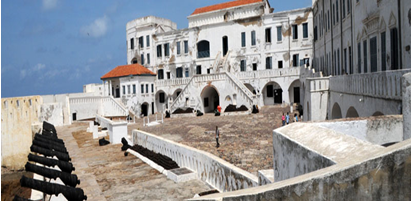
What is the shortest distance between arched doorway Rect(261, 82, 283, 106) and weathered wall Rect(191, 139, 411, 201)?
129 ft

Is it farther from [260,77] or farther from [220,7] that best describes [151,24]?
[260,77]

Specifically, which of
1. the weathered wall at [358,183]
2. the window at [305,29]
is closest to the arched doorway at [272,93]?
the window at [305,29]

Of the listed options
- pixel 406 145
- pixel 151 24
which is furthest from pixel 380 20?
pixel 151 24

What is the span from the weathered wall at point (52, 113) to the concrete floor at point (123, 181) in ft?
61.4

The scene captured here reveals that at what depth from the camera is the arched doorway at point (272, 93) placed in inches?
1670

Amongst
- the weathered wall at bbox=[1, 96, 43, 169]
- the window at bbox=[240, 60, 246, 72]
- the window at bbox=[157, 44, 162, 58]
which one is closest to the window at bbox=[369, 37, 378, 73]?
the window at bbox=[240, 60, 246, 72]

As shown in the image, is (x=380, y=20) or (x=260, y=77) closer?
(x=380, y=20)

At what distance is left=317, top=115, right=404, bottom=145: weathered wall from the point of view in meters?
7.05

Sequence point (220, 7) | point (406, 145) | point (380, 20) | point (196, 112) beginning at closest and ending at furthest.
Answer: point (406, 145) < point (380, 20) < point (196, 112) < point (220, 7)

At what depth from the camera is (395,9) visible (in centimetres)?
1250

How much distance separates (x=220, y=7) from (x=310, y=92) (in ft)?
102

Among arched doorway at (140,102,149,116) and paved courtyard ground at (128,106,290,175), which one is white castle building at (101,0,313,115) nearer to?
arched doorway at (140,102,149,116)

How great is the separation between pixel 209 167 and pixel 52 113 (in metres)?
27.8

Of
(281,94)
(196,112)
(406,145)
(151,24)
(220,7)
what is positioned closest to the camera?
(406,145)
